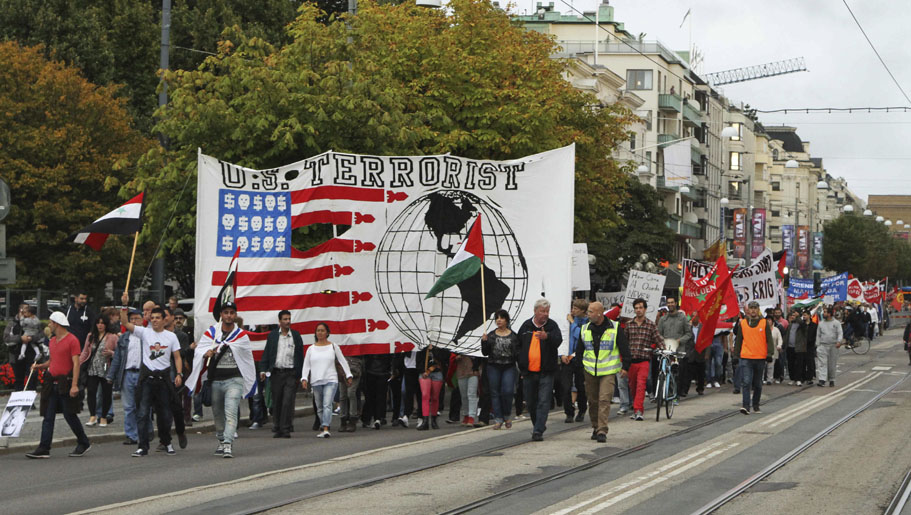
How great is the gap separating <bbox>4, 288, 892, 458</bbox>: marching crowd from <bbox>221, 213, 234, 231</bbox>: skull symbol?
128 cm

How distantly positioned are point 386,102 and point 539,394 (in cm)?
985

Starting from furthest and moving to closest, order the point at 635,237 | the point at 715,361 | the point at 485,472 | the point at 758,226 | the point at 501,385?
the point at 758,226, the point at 635,237, the point at 715,361, the point at 501,385, the point at 485,472

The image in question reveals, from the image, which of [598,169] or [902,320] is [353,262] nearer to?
[598,169]

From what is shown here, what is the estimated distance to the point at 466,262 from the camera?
17156 millimetres

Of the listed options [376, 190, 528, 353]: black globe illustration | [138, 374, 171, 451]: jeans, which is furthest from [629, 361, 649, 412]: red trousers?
[138, 374, 171, 451]: jeans

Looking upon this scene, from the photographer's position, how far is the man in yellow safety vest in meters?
16.4

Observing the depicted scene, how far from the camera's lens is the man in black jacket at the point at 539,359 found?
54.0 feet

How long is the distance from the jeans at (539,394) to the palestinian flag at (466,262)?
156 centimetres

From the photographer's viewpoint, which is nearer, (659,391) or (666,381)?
(659,391)

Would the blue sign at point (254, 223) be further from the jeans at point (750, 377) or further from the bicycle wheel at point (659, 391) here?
the jeans at point (750, 377)

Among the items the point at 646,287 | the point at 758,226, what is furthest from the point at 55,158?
the point at 758,226

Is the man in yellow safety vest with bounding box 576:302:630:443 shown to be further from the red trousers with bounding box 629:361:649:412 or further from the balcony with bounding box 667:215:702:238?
the balcony with bounding box 667:215:702:238

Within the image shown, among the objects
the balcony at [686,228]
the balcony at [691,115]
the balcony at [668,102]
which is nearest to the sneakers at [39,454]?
the balcony at [668,102]

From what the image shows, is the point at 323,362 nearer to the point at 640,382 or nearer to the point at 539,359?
the point at 539,359
